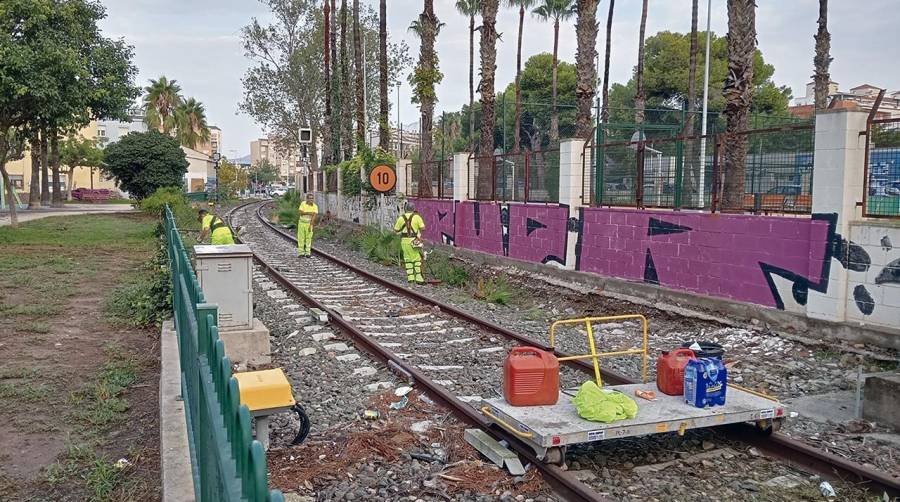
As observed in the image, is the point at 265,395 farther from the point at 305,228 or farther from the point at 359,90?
the point at 359,90

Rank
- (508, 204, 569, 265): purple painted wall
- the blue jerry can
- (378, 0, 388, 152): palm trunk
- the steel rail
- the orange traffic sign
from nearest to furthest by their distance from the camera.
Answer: the steel rail
the blue jerry can
(508, 204, 569, 265): purple painted wall
the orange traffic sign
(378, 0, 388, 152): palm trunk

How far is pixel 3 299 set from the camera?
1200 cm

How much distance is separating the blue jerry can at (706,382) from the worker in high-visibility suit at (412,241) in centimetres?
1012

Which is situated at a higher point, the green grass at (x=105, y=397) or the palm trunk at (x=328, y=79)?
the palm trunk at (x=328, y=79)

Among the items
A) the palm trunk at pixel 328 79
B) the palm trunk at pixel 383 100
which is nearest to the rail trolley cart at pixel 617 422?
the palm trunk at pixel 383 100

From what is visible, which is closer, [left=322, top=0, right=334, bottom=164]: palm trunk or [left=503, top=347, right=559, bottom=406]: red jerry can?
[left=503, top=347, right=559, bottom=406]: red jerry can

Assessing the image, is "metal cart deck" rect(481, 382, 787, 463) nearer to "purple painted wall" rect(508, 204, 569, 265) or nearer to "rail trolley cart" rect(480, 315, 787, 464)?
"rail trolley cart" rect(480, 315, 787, 464)

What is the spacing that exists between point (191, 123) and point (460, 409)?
288ft

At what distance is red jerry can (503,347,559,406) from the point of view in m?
6.02

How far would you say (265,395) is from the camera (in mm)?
5637

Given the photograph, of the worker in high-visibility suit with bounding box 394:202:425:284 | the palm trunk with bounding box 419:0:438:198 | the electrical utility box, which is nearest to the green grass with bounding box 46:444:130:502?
the electrical utility box

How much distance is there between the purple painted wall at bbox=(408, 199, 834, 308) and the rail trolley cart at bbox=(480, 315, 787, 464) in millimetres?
4183

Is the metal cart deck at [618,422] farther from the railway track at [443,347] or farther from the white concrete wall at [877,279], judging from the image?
the white concrete wall at [877,279]

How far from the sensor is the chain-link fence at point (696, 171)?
10398mm
